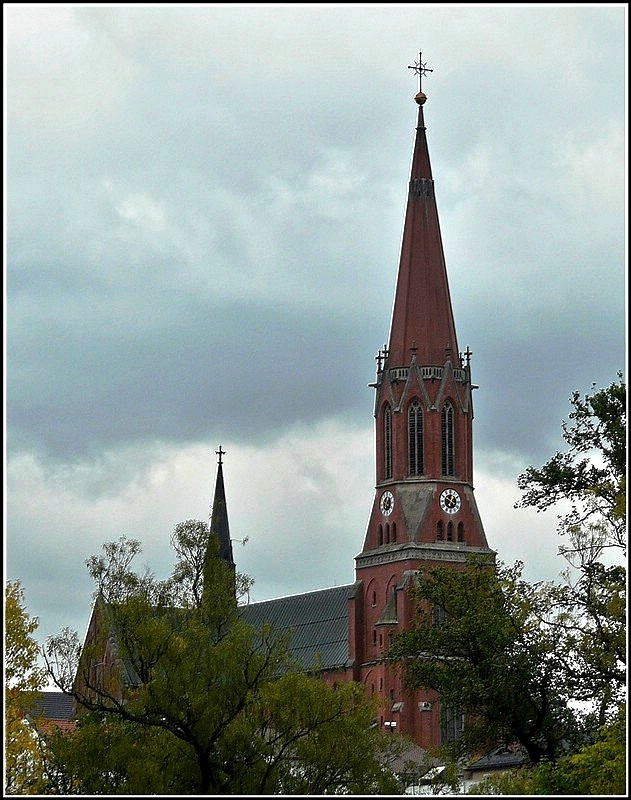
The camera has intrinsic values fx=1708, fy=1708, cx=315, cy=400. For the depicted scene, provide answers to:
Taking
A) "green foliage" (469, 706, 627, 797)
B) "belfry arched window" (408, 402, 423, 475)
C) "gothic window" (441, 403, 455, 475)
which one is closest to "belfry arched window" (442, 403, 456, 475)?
"gothic window" (441, 403, 455, 475)

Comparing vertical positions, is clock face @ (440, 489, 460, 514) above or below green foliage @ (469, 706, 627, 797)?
above

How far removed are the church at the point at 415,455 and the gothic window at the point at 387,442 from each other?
2.6 inches

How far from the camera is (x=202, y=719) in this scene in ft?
142

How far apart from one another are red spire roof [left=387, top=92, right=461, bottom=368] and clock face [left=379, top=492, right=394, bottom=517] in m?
8.65

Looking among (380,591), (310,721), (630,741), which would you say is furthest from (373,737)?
(380,591)

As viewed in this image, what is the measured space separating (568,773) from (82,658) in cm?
1302

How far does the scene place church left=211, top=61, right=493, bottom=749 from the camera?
111 m

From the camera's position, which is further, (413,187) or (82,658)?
(413,187)

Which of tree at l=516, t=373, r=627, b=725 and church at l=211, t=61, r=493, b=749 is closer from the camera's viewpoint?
tree at l=516, t=373, r=627, b=725

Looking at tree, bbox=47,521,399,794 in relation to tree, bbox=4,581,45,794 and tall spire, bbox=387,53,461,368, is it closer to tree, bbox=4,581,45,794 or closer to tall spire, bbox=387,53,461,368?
tree, bbox=4,581,45,794

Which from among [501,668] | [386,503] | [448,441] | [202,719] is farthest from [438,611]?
[386,503]

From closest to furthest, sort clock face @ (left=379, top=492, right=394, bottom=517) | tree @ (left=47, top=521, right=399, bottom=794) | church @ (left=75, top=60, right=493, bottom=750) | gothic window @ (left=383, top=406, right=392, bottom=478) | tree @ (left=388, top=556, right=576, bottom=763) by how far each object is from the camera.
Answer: tree @ (left=47, top=521, right=399, bottom=794)
tree @ (left=388, top=556, right=576, bottom=763)
church @ (left=75, top=60, right=493, bottom=750)
clock face @ (left=379, top=492, right=394, bottom=517)
gothic window @ (left=383, top=406, right=392, bottom=478)

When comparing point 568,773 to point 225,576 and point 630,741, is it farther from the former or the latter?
point 225,576

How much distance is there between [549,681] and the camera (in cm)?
4903
